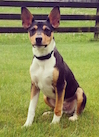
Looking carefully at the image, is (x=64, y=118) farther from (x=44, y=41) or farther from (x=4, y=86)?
(x=4, y=86)

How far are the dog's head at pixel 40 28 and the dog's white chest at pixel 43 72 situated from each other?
244 mm

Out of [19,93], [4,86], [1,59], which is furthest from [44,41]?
[1,59]

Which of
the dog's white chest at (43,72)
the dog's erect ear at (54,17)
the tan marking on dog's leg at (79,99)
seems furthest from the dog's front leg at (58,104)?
the dog's erect ear at (54,17)

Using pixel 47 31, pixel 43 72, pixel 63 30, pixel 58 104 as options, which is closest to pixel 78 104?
pixel 58 104

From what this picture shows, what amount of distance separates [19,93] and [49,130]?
4.81 feet

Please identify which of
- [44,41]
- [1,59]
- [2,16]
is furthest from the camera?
[2,16]

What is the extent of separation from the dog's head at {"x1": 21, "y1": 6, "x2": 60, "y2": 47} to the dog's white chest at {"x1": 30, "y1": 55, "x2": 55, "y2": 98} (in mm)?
244

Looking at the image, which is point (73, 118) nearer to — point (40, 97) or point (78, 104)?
point (78, 104)

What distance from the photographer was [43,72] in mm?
3471

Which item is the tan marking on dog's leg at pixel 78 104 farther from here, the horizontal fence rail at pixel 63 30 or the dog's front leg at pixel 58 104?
the horizontal fence rail at pixel 63 30

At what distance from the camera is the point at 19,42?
10.7m

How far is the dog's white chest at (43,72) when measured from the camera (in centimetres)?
346

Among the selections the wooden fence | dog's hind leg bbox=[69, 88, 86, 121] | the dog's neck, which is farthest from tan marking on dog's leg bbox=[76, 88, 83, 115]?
the wooden fence

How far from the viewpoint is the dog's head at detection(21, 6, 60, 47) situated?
3.26m
